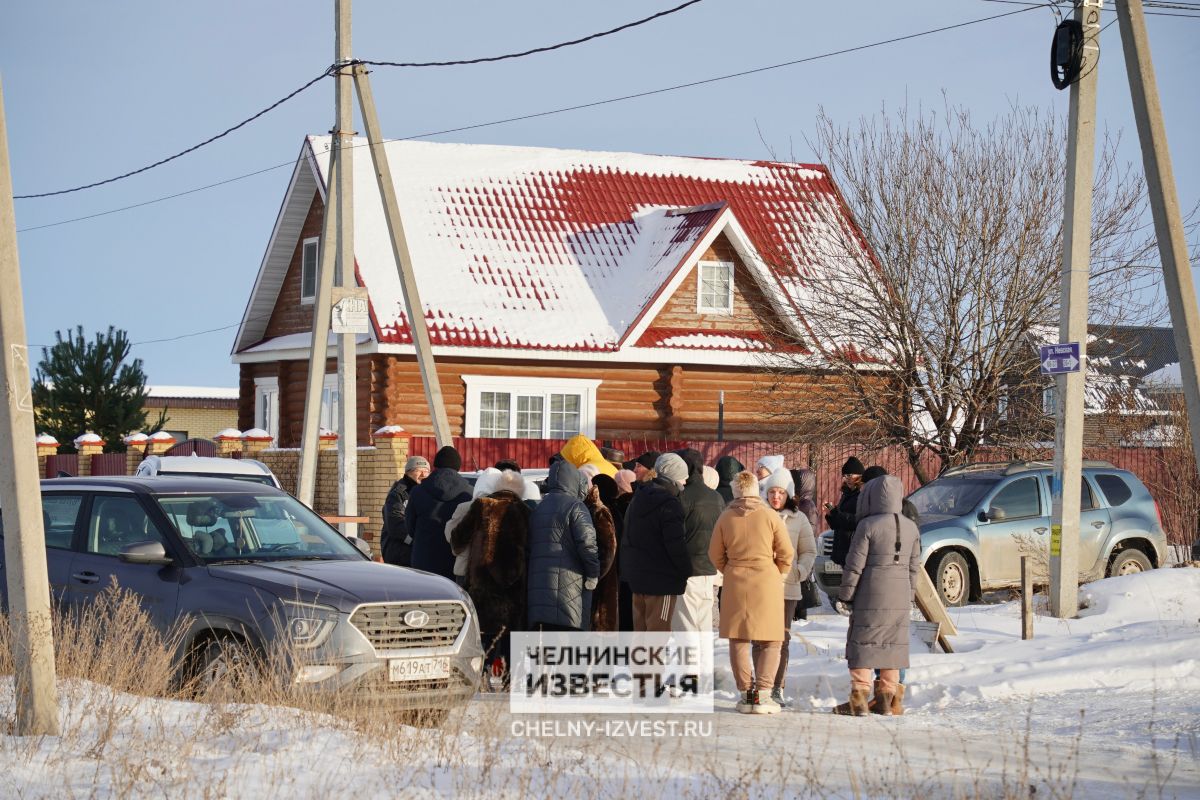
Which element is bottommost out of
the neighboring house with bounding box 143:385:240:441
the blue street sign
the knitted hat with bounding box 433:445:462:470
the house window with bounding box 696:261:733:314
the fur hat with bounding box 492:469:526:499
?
the neighboring house with bounding box 143:385:240:441

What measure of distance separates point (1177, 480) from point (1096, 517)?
29.9 feet

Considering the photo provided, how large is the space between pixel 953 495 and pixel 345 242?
8190mm

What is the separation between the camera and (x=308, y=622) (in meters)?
8.98

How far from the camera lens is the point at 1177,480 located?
26828mm

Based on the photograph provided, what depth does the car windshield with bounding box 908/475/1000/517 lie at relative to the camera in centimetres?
1853

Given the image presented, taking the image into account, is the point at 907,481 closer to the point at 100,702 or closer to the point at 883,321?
the point at 883,321

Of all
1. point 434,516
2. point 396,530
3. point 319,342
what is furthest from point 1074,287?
point 319,342

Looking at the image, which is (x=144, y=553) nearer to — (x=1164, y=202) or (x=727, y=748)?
(x=727, y=748)

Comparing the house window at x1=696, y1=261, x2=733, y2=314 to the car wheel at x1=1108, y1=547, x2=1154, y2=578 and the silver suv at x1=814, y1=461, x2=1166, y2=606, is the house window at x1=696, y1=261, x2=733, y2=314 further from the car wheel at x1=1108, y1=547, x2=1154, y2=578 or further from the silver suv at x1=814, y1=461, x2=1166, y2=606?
the car wheel at x1=1108, y1=547, x2=1154, y2=578

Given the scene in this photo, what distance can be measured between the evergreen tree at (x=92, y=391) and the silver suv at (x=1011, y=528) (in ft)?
71.9

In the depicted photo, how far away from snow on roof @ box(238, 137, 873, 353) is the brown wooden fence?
2552 mm

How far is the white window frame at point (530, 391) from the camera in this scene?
28203 mm

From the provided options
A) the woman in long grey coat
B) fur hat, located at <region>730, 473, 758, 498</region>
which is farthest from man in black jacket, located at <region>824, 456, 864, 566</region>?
fur hat, located at <region>730, 473, 758, 498</region>

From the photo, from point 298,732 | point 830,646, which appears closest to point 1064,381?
point 830,646
